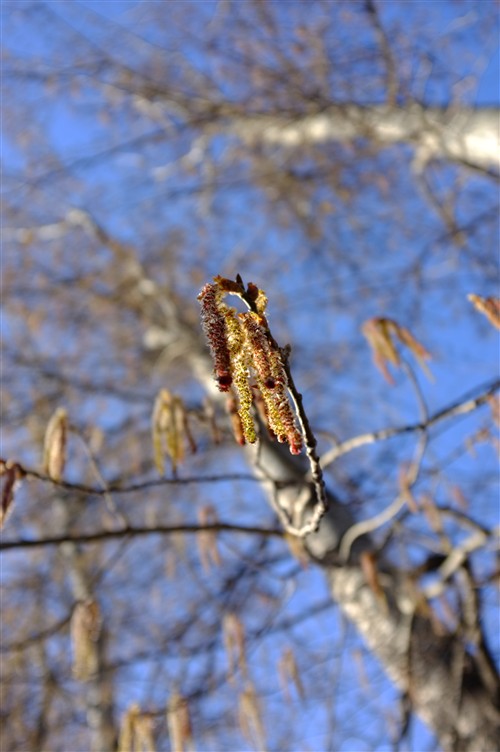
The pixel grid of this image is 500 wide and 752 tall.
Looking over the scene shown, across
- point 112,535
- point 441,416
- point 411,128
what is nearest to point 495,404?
point 441,416

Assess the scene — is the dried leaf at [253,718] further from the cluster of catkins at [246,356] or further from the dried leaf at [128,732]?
the cluster of catkins at [246,356]

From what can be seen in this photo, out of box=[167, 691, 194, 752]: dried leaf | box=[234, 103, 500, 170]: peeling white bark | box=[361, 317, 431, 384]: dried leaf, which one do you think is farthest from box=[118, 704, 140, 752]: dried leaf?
box=[234, 103, 500, 170]: peeling white bark

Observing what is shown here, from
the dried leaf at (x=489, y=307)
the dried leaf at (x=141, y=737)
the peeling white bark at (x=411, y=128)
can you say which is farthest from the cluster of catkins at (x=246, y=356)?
the peeling white bark at (x=411, y=128)

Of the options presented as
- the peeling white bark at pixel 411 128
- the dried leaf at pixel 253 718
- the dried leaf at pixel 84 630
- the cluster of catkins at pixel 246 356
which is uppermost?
the peeling white bark at pixel 411 128

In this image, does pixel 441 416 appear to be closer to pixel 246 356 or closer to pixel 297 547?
pixel 297 547

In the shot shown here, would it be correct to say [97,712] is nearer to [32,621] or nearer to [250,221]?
[32,621]

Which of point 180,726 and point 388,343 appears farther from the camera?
point 180,726
